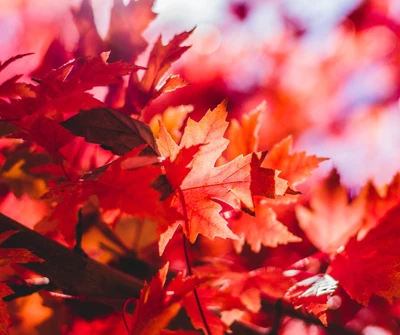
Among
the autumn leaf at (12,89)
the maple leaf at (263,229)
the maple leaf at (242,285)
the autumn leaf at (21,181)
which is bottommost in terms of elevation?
the maple leaf at (242,285)

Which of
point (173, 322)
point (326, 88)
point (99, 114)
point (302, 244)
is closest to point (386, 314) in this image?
point (302, 244)

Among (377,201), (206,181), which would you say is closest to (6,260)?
(206,181)

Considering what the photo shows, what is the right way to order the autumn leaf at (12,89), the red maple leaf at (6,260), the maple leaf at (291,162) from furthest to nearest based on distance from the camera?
the maple leaf at (291,162) → the autumn leaf at (12,89) → the red maple leaf at (6,260)

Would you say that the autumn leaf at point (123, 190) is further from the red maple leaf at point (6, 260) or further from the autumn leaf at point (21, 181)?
the autumn leaf at point (21, 181)

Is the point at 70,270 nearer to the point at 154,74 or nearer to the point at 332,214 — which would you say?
the point at 154,74

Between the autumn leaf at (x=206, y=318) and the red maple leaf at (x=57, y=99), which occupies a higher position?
the red maple leaf at (x=57, y=99)

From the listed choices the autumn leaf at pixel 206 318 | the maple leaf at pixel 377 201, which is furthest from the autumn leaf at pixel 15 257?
the maple leaf at pixel 377 201

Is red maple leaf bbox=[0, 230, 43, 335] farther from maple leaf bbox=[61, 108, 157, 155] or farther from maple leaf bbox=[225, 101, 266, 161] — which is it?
maple leaf bbox=[225, 101, 266, 161]
